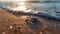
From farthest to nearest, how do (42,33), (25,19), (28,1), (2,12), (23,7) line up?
(28,1) < (23,7) < (2,12) < (25,19) < (42,33)

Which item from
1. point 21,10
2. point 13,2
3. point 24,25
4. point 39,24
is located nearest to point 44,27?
point 39,24

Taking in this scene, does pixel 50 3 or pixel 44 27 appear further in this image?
pixel 50 3

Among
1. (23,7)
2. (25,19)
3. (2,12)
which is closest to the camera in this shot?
(25,19)

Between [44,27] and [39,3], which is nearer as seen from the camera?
[44,27]

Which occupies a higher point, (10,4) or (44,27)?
(10,4)

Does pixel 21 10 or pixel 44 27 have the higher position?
pixel 21 10

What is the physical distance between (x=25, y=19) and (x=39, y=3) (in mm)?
465

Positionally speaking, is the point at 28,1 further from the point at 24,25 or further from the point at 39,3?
the point at 24,25

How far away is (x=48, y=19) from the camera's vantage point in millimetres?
1152

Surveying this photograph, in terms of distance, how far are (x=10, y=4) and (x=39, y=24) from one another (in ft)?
1.92

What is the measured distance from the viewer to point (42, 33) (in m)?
0.97

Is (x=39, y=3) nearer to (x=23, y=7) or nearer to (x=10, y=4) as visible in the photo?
(x=23, y=7)

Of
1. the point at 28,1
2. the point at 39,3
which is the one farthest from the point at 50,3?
the point at 28,1

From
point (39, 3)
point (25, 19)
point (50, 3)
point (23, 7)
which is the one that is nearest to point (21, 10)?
point (23, 7)
